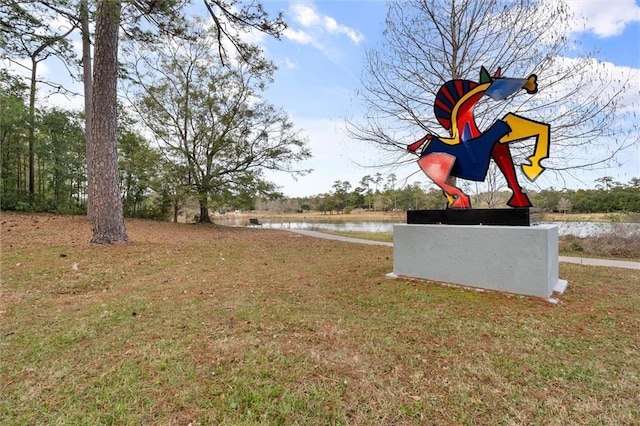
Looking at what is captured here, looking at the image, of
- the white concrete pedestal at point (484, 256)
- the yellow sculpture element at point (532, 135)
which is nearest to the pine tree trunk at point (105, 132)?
the white concrete pedestal at point (484, 256)

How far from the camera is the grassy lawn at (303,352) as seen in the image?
63.6 inches

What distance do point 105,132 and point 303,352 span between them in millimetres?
5974

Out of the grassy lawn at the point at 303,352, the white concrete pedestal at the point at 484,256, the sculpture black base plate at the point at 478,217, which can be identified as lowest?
the grassy lawn at the point at 303,352

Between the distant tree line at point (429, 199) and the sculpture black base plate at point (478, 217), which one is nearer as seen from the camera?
the sculpture black base plate at point (478, 217)

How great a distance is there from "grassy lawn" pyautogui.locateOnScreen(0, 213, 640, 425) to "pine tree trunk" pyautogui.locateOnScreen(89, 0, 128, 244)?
1726mm

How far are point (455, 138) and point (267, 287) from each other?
11.7 ft

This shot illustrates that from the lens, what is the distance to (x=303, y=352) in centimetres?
221

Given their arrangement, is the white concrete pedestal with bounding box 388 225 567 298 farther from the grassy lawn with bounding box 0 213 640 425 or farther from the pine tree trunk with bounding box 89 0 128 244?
the pine tree trunk with bounding box 89 0 128 244

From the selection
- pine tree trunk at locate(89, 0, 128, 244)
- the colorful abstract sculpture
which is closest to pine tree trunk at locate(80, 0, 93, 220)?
pine tree trunk at locate(89, 0, 128, 244)

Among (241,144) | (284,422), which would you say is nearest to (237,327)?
(284,422)

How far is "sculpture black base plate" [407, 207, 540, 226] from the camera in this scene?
3805mm

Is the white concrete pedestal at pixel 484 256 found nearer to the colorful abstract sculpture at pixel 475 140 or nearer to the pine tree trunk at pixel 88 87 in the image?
the colorful abstract sculpture at pixel 475 140

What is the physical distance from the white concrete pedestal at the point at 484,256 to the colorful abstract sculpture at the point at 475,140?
63cm

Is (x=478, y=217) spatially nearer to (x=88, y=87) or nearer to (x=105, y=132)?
(x=105, y=132)
